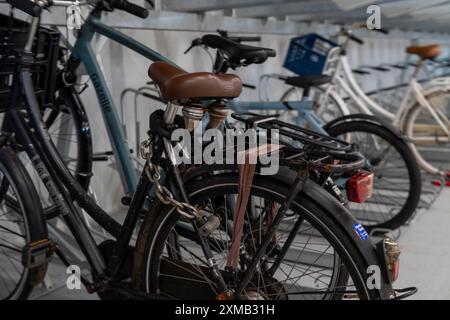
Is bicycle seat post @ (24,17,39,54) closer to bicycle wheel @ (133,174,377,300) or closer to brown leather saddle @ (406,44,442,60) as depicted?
bicycle wheel @ (133,174,377,300)

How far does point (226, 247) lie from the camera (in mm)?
1607

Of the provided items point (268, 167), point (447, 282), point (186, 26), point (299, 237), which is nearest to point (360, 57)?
point (186, 26)

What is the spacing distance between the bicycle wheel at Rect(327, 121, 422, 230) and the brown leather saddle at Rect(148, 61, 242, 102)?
1466mm

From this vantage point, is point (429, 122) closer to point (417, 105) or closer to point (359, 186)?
point (417, 105)

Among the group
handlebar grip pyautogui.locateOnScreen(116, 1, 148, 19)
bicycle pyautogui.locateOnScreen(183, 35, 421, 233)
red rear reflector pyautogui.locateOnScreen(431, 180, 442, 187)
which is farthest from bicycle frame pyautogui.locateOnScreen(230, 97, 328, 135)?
red rear reflector pyautogui.locateOnScreen(431, 180, 442, 187)

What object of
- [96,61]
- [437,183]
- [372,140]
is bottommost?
[437,183]

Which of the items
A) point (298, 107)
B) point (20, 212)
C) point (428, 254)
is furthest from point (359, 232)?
point (298, 107)

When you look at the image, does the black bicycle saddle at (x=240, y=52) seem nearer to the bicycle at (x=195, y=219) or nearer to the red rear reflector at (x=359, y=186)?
the bicycle at (x=195, y=219)

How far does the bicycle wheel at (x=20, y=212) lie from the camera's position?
5.49ft

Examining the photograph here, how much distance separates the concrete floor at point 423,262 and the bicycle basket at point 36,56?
0.76 meters

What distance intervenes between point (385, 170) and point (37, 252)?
231 cm

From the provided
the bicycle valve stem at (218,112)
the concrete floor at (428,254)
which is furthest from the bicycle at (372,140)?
the bicycle valve stem at (218,112)

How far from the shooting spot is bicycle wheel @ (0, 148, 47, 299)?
5.49 feet

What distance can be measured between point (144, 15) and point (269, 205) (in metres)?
0.86
